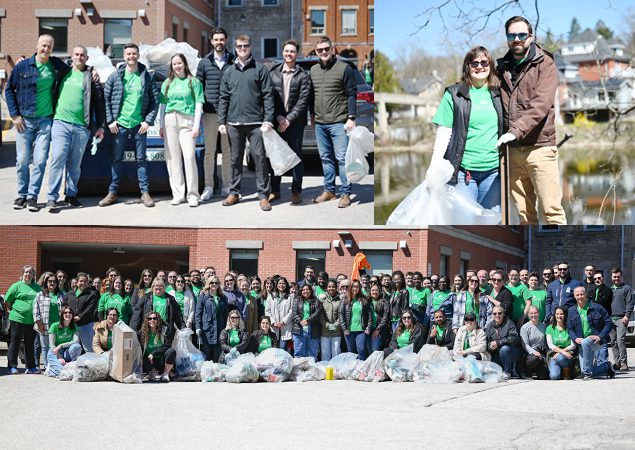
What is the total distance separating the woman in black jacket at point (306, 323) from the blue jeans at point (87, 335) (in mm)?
1600

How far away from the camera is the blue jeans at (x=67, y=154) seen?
7367 mm

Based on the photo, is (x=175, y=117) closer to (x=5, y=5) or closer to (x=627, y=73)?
(x=5, y=5)

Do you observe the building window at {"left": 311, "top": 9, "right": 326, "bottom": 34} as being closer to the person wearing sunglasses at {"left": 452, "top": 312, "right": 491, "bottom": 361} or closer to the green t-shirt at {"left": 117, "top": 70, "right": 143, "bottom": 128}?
the green t-shirt at {"left": 117, "top": 70, "right": 143, "bottom": 128}

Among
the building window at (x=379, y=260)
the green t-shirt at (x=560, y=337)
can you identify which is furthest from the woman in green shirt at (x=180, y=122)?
the green t-shirt at (x=560, y=337)

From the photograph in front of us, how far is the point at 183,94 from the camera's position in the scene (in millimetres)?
7422

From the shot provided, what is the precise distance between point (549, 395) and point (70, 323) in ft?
12.0

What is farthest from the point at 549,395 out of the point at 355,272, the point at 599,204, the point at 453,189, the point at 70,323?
the point at 70,323

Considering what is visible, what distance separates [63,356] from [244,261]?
6.18 ft

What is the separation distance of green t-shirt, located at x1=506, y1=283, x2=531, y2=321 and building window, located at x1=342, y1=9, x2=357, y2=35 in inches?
93.6

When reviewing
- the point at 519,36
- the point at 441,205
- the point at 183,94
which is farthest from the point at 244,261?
the point at 519,36

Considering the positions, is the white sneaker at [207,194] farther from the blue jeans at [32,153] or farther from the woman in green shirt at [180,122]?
the blue jeans at [32,153]

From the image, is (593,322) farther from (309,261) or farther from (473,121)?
(309,261)

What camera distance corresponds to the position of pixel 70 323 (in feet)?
25.5

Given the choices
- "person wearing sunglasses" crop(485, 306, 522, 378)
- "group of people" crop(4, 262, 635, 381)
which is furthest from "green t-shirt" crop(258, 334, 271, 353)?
"person wearing sunglasses" crop(485, 306, 522, 378)
